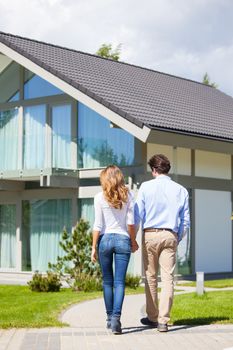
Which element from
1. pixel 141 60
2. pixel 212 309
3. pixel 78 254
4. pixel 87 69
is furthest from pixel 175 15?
pixel 141 60

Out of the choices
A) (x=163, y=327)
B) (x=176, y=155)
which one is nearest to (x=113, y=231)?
(x=163, y=327)

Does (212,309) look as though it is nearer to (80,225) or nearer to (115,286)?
(115,286)

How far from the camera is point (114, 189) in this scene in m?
7.83

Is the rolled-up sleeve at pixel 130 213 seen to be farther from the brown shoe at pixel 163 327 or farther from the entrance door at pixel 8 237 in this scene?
the entrance door at pixel 8 237

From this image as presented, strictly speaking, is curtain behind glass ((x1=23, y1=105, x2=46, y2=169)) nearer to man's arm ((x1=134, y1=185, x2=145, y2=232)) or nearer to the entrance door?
the entrance door

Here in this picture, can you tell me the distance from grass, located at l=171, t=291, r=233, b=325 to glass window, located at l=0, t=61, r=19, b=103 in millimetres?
10610

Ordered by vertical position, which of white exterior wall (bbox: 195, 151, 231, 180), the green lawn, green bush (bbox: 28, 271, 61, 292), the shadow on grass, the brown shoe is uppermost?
white exterior wall (bbox: 195, 151, 231, 180)

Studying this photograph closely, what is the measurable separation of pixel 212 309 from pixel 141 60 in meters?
37.3

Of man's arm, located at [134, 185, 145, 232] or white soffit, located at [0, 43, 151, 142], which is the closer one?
man's arm, located at [134, 185, 145, 232]

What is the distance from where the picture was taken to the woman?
782 centimetres

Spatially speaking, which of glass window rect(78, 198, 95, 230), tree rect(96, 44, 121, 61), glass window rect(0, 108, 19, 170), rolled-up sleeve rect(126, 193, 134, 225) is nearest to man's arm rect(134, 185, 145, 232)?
rolled-up sleeve rect(126, 193, 134, 225)

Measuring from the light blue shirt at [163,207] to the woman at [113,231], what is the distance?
0.22 metres

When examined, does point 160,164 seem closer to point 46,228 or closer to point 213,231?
point 213,231

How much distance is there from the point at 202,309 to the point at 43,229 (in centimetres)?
1044
